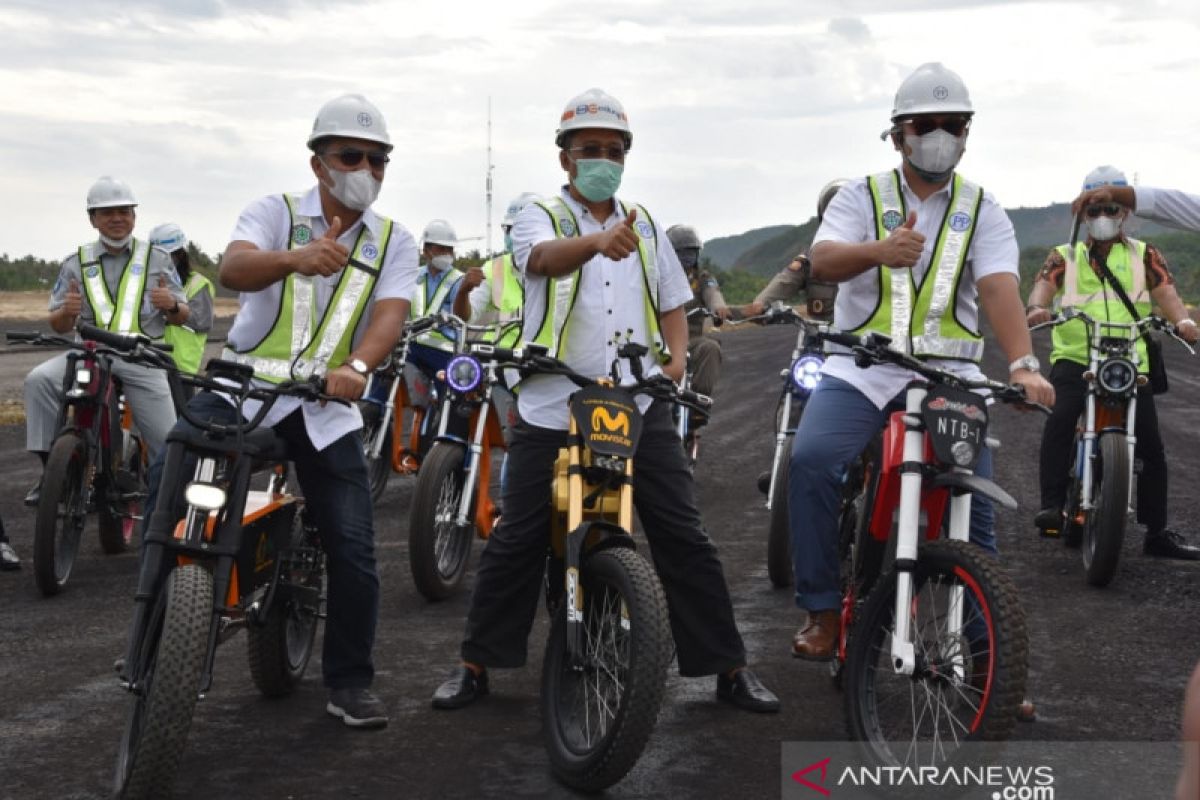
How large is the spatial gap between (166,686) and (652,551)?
2.04 meters

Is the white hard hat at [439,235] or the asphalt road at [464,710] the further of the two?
the white hard hat at [439,235]

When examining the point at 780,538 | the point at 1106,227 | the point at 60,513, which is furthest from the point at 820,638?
the point at 1106,227

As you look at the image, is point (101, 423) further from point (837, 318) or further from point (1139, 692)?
point (1139, 692)

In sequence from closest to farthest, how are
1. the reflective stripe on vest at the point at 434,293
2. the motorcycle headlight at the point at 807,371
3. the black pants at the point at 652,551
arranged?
the black pants at the point at 652,551, the motorcycle headlight at the point at 807,371, the reflective stripe on vest at the point at 434,293

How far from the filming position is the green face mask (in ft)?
19.6

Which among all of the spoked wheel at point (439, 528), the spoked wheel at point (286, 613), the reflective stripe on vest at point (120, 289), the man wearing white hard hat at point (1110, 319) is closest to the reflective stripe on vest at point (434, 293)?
the reflective stripe on vest at point (120, 289)

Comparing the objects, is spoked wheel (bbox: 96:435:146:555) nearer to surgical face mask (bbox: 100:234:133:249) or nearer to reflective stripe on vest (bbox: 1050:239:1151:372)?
surgical face mask (bbox: 100:234:133:249)

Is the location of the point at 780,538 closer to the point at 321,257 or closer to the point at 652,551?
the point at 652,551

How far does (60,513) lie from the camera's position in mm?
8922

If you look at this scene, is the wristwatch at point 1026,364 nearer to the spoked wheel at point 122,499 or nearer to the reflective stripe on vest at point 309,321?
the reflective stripe on vest at point 309,321

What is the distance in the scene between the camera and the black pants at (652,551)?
19.9 ft

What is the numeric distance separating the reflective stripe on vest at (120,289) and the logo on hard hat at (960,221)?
6020mm

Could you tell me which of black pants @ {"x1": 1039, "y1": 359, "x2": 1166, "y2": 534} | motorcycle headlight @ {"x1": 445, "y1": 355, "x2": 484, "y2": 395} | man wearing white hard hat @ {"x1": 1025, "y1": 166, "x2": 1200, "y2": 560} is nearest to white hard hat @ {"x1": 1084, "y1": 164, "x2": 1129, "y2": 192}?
man wearing white hard hat @ {"x1": 1025, "y1": 166, "x2": 1200, "y2": 560}

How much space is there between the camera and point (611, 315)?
239 inches
